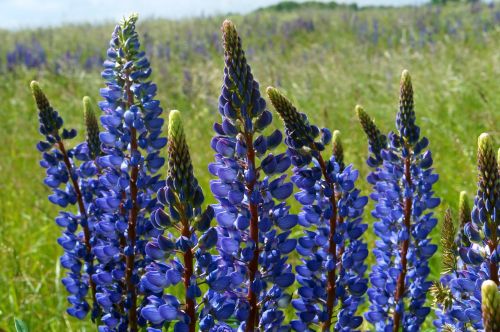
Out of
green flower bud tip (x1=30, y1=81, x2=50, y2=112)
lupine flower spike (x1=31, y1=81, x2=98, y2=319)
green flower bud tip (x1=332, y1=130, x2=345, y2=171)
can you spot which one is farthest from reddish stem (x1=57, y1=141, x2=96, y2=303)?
green flower bud tip (x1=332, y1=130, x2=345, y2=171)

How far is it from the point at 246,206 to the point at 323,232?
1.13 ft

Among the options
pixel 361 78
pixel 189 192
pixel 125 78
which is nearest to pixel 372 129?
pixel 125 78

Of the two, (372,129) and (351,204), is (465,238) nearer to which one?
(351,204)

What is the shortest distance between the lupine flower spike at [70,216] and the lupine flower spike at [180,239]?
85 cm

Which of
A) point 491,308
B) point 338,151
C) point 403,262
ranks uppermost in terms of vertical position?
point 338,151

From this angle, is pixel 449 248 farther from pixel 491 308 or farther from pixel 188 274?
pixel 188 274

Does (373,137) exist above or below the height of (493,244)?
above

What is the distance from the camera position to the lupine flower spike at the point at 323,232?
1727mm

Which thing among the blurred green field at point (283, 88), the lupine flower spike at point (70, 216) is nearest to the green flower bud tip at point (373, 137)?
the lupine flower spike at point (70, 216)

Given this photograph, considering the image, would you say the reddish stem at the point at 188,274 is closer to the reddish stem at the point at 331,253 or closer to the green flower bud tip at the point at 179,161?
the green flower bud tip at the point at 179,161

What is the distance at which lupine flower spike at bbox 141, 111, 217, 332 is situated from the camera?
141 centimetres

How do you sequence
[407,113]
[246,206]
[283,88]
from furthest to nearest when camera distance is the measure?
[283,88], [407,113], [246,206]

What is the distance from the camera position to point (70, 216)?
2340 mm

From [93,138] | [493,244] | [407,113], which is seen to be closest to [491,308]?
[493,244]
